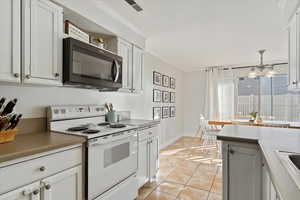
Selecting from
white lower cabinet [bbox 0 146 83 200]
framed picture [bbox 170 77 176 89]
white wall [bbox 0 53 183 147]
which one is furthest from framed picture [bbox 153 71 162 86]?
white lower cabinet [bbox 0 146 83 200]

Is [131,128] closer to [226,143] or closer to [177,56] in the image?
[226,143]

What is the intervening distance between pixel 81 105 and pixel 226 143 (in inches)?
65.1

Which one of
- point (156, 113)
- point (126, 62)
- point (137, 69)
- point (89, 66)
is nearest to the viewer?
point (89, 66)

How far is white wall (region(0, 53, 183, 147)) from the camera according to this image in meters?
1.56

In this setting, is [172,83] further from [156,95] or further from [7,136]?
[7,136]

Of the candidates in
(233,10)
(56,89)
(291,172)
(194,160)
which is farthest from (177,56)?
(291,172)

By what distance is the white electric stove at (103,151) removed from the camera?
149 centimetres

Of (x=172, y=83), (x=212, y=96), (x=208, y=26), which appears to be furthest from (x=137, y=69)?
(x=212, y=96)

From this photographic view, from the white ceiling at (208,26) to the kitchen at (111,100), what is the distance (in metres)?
0.02

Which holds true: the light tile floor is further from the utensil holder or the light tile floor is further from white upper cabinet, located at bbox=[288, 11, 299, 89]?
white upper cabinet, located at bbox=[288, 11, 299, 89]

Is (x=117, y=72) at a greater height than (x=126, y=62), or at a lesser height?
lesser

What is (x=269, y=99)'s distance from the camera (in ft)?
16.0

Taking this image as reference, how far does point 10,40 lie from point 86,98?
1077mm

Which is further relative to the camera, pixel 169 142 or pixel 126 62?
pixel 169 142
